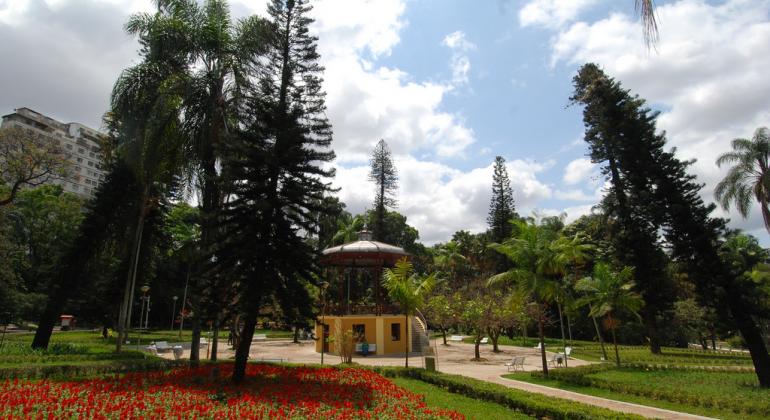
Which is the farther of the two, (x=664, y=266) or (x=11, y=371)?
(x=664, y=266)

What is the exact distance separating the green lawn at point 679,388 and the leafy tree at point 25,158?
19.7 metres

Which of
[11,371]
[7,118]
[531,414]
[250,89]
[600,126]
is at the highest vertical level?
[7,118]

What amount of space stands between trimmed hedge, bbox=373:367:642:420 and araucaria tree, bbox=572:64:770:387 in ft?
23.5

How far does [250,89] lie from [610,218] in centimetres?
2098

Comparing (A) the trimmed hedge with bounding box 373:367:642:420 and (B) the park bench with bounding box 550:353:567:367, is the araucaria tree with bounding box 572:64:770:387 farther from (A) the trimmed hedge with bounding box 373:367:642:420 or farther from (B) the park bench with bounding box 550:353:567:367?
(A) the trimmed hedge with bounding box 373:367:642:420

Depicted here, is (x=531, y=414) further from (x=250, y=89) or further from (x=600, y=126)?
(x=600, y=126)

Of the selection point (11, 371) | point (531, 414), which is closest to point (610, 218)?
point (531, 414)

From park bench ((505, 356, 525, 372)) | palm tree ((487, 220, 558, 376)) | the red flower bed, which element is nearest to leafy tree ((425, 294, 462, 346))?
park bench ((505, 356, 525, 372))

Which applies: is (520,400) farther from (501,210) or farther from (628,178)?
(501,210)

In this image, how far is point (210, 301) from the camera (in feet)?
34.2

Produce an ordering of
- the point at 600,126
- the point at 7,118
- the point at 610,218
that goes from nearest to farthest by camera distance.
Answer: the point at 600,126, the point at 610,218, the point at 7,118

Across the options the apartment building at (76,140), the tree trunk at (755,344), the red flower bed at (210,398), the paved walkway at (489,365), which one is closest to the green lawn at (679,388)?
the tree trunk at (755,344)

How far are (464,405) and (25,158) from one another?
61.6 feet

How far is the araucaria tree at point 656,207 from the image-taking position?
13.0 meters
